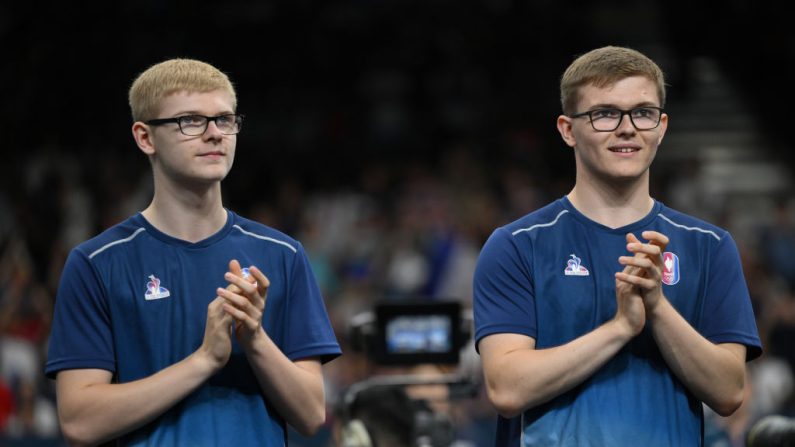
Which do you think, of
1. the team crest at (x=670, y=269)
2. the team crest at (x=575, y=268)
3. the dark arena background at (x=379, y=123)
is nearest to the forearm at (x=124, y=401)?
the team crest at (x=575, y=268)

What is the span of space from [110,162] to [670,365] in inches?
453

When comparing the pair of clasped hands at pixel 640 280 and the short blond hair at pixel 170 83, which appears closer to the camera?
the pair of clasped hands at pixel 640 280

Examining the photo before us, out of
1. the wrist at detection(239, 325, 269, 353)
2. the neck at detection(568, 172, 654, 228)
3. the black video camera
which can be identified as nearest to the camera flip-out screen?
the black video camera

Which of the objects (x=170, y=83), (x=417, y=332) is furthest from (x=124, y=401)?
(x=417, y=332)

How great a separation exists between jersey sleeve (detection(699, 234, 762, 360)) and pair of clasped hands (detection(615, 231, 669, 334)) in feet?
0.93

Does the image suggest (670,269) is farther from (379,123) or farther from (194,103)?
(379,123)

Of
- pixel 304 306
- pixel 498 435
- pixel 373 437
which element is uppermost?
pixel 304 306

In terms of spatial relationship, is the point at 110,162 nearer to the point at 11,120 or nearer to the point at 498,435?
the point at 11,120

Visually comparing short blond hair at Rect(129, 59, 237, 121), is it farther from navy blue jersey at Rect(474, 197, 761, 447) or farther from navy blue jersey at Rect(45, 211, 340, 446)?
navy blue jersey at Rect(474, 197, 761, 447)

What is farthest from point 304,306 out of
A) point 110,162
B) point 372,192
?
point 110,162

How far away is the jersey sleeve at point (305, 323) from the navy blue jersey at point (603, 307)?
44 cm

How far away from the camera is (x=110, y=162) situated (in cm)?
1466

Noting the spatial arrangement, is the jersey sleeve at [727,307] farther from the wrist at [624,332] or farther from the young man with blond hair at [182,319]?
the young man with blond hair at [182,319]

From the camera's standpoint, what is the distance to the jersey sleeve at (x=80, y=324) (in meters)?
3.91
